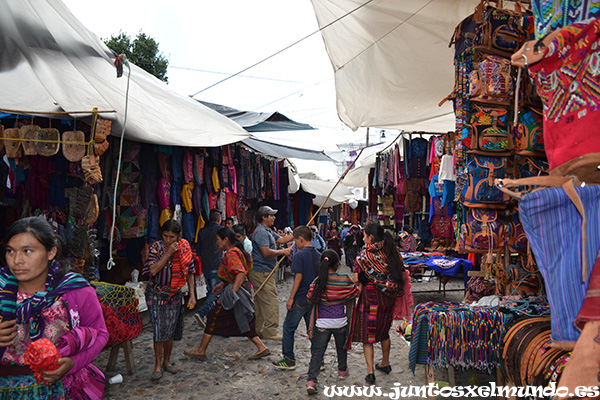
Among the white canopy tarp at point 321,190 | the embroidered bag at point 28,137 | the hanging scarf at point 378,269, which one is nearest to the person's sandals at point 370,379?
the hanging scarf at point 378,269

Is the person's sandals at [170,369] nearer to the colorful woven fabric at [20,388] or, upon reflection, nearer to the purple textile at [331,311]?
the purple textile at [331,311]

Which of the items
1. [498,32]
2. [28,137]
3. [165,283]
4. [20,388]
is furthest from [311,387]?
[28,137]

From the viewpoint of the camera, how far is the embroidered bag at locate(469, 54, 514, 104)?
334 cm

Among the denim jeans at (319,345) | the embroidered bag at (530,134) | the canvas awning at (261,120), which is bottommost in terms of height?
the denim jeans at (319,345)

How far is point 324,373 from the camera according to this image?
470 centimetres

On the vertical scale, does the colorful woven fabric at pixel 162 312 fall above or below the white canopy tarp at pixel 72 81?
below

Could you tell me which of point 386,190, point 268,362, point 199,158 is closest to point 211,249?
point 199,158

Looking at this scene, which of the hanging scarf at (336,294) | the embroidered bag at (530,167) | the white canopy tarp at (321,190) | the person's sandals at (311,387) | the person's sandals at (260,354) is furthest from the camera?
the white canopy tarp at (321,190)

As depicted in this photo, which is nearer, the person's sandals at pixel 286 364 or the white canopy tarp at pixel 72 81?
the white canopy tarp at pixel 72 81

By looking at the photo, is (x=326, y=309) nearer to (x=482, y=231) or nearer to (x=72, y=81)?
(x=482, y=231)

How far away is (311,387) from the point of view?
13.4 feet

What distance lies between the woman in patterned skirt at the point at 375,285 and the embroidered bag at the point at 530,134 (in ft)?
5.37

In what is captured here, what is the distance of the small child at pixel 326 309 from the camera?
13.7 ft

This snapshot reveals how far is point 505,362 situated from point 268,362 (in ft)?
9.57
